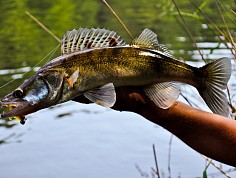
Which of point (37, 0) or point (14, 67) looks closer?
point (14, 67)

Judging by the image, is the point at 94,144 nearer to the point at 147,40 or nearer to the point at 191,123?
the point at 191,123

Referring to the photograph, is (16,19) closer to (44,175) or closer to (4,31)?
(4,31)

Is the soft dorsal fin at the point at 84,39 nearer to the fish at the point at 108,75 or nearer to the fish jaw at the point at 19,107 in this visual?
the fish at the point at 108,75

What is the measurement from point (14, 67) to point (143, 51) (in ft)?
32.1

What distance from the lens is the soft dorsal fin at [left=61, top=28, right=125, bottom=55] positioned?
1828mm

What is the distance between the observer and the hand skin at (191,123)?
1928 millimetres

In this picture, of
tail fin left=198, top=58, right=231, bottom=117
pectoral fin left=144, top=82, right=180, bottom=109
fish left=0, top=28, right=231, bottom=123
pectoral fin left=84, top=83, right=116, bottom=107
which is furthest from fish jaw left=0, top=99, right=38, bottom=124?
tail fin left=198, top=58, right=231, bottom=117

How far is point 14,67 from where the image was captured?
11383mm

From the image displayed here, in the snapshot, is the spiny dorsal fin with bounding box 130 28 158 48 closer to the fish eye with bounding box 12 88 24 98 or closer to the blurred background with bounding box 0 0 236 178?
the fish eye with bounding box 12 88 24 98

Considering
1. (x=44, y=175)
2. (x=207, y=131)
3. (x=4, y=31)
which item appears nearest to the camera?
(x=207, y=131)

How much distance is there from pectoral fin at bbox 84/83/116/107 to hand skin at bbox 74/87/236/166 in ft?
0.35

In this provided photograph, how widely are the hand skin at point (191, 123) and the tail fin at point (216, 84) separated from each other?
0.19m

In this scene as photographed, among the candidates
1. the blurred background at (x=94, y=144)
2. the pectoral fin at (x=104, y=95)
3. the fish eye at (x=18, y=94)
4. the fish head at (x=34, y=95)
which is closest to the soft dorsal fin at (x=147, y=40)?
the pectoral fin at (x=104, y=95)

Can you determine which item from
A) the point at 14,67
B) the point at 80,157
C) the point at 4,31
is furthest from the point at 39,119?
the point at 4,31
